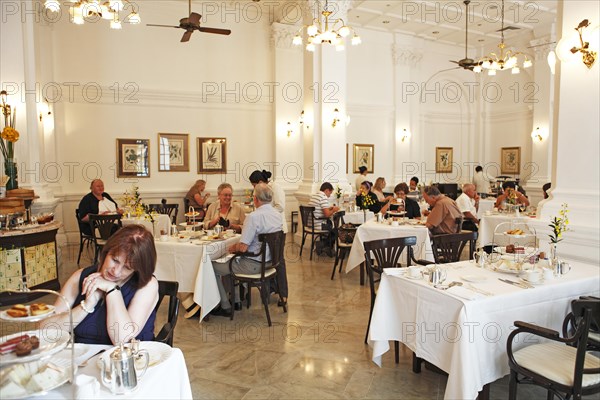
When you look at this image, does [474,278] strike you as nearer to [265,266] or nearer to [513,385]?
[513,385]

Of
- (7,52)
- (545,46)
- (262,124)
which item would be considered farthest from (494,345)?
(545,46)

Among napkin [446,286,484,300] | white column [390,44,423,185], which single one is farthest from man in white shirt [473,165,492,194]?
napkin [446,286,484,300]

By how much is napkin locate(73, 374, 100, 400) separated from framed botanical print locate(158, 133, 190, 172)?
31.1ft

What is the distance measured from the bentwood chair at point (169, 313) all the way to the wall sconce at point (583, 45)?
13.1 feet

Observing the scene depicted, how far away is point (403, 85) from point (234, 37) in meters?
5.80

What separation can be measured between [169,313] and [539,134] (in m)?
13.3

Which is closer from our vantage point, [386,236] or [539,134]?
[386,236]

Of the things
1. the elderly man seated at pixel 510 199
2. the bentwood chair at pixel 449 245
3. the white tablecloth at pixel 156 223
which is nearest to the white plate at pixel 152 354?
the bentwood chair at pixel 449 245

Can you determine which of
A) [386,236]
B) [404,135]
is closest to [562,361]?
[386,236]

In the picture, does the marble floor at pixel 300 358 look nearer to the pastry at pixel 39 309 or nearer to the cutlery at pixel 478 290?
the cutlery at pixel 478 290

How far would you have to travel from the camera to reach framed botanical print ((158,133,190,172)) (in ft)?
34.8

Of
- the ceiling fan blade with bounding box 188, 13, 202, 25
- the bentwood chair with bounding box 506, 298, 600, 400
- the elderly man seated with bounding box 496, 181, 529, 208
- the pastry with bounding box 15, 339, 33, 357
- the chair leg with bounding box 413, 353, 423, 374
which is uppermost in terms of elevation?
the ceiling fan blade with bounding box 188, 13, 202, 25

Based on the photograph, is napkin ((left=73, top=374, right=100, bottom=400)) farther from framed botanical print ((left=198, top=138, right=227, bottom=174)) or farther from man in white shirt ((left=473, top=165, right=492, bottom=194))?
man in white shirt ((left=473, top=165, right=492, bottom=194))

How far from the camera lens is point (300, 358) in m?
3.87
